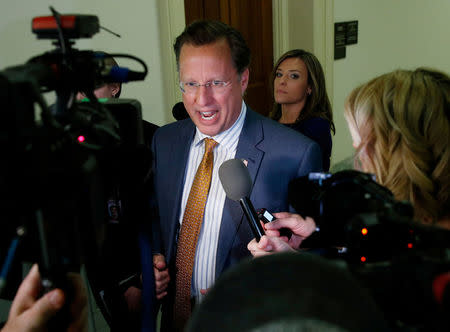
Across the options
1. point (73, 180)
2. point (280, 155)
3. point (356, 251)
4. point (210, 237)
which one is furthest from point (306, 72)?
point (73, 180)

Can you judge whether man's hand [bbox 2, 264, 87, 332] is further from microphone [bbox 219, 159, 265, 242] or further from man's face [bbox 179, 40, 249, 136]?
man's face [bbox 179, 40, 249, 136]

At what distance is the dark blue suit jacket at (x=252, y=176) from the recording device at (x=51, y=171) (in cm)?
73

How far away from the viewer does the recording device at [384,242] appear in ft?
1.26

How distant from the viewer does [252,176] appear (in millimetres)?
1351

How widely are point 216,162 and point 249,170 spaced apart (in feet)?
0.40

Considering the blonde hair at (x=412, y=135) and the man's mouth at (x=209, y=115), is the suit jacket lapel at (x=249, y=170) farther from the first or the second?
the blonde hair at (x=412, y=135)

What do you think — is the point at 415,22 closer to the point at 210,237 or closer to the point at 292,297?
the point at 210,237

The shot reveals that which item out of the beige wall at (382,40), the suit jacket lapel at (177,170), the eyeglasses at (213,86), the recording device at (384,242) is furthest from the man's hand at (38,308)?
the beige wall at (382,40)

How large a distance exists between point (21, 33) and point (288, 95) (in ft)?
4.45

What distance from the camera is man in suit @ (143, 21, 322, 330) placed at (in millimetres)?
1310

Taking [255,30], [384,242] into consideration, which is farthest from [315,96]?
[384,242]

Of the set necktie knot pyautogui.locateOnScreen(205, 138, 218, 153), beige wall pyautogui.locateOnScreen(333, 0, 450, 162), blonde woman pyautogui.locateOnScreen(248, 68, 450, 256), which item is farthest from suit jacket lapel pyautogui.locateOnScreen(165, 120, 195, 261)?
beige wall pyautogui.locateOnScreen(333, 0, 450, 162)

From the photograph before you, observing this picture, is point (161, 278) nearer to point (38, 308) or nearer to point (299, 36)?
point (38, 308)

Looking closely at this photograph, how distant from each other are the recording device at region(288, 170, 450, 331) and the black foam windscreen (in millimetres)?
232
